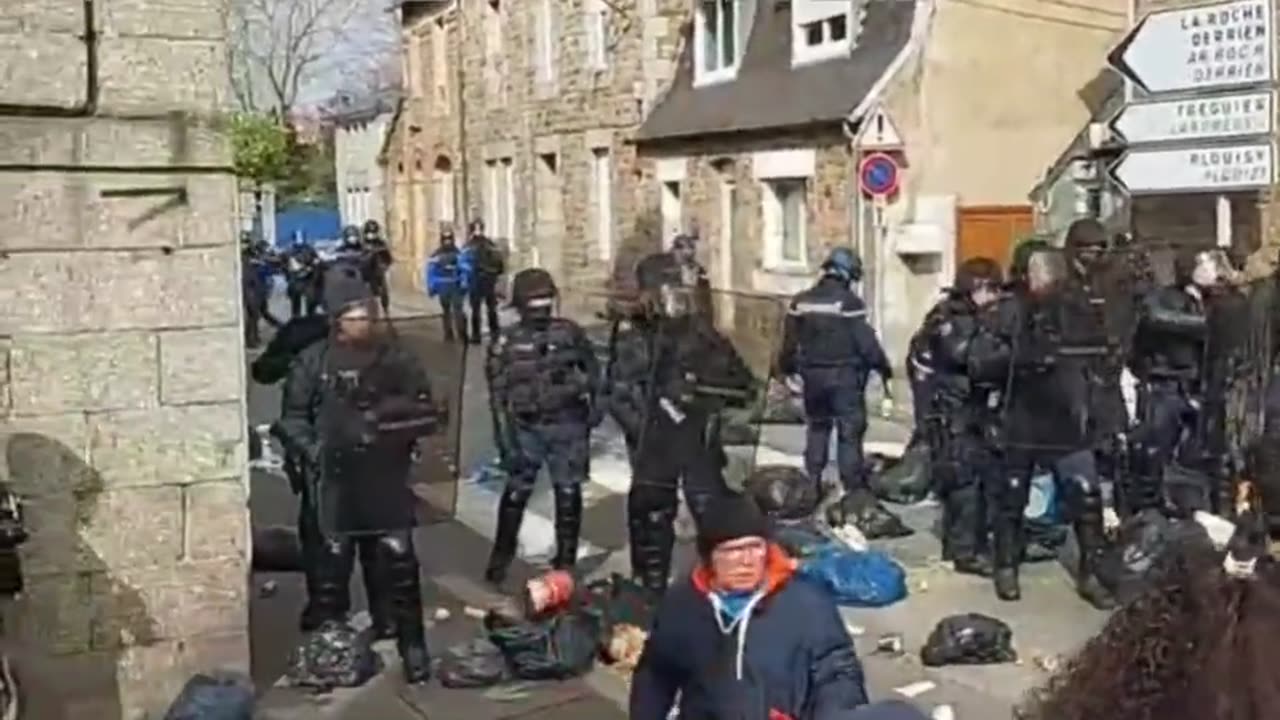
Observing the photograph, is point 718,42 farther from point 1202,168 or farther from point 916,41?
point 1202,168

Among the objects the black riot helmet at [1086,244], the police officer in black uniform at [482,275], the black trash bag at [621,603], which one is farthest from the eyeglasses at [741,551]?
the police officer in black uniform at [482,275]

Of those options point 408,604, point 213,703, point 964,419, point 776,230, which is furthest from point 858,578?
point 776,230

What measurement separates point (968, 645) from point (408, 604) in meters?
2.38

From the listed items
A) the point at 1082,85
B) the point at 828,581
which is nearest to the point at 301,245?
the point at 1082,85

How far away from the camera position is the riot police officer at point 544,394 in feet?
30.5

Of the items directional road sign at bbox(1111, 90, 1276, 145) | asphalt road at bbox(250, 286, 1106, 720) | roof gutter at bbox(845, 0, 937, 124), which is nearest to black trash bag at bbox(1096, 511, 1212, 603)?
asphalt road at bbox(250, 286, 1106, 720)

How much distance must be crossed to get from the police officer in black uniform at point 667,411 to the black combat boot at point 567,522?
1.03ft

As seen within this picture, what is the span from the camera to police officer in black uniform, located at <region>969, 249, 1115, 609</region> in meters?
9.28

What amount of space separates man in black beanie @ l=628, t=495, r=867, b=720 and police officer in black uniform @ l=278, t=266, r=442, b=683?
3.52 metres

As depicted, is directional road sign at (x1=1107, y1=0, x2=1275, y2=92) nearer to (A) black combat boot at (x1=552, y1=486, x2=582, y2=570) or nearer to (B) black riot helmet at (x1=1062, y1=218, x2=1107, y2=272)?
(B) black riot helmet at (x1=1062, y1=218, x2=1107, y2=272)

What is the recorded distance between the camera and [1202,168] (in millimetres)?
14016

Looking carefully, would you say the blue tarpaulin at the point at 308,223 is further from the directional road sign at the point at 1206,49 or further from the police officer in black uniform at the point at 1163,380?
the police officer in black uniform at the point at 1163,380

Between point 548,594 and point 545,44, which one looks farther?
point 545,44

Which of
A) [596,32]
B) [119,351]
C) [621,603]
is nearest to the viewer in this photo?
[119,351]
